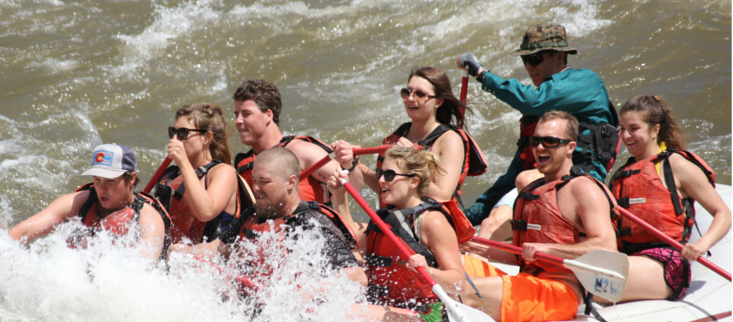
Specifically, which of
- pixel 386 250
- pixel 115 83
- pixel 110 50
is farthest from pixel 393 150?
pixel 110 50

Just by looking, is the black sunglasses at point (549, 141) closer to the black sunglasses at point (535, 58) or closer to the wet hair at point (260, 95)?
the black sunglasses at point (535, 58)

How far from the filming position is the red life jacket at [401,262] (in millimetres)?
3088

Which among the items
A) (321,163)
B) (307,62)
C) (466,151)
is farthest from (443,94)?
(307,62)

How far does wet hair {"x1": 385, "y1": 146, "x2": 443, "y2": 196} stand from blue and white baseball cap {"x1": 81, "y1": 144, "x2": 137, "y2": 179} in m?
1.43

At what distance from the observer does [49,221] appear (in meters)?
3.51

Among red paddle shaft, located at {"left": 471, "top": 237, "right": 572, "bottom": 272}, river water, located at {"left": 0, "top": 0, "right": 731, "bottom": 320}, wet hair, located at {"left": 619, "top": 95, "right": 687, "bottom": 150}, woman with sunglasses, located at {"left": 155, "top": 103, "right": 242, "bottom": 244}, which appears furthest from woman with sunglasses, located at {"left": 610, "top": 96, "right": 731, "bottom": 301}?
river water, located at {"left": 0, "top": 0, "right": 731, "bottom": 320}

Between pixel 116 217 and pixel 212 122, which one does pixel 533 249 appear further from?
pixel 116 217

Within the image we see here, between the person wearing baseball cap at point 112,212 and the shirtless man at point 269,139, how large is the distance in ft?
2.46

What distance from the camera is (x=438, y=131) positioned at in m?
3.93

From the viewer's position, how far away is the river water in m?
8.64

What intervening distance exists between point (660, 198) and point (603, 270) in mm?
973

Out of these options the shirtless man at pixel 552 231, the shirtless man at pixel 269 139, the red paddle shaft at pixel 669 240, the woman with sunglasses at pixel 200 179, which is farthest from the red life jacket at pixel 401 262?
the red paddle shaft at pixel 669 240

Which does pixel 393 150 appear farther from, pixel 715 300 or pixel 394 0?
pixel 394 0

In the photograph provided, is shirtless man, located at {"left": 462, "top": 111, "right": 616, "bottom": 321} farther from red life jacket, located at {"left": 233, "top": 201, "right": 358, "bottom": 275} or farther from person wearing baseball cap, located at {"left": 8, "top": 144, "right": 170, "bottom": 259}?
person wearing baseball cap, located at {"left": 8, "top": 144, "right": 170, "bottom": 259}
